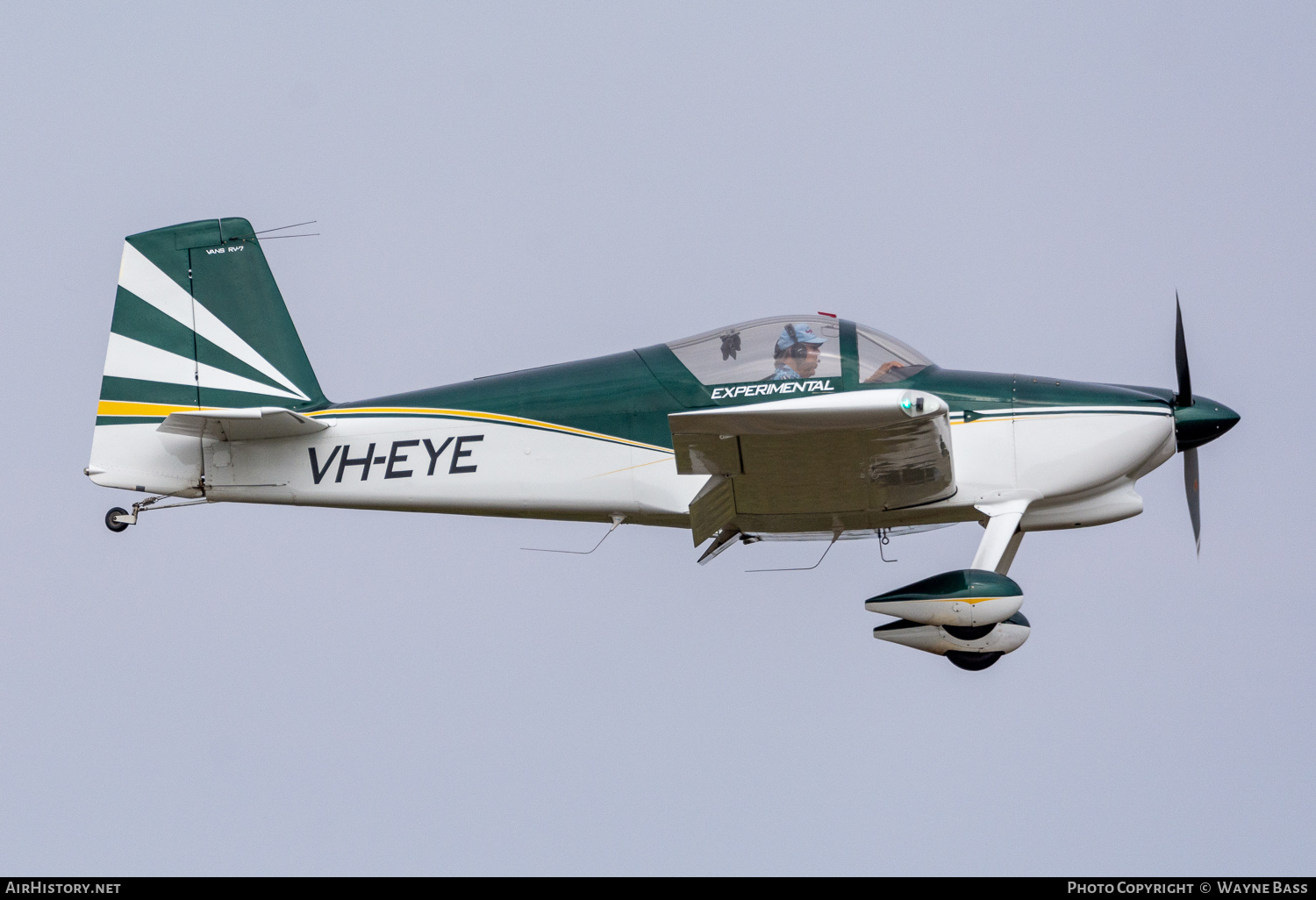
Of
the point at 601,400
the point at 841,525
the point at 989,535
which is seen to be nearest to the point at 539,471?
the point at 601,400

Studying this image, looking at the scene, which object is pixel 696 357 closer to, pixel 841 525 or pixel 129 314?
pixel 841 525

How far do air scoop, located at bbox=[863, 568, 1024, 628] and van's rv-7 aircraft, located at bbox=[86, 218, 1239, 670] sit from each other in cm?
1

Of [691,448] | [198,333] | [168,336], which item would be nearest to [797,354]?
[691,448]

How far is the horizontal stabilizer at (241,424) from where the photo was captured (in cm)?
1233

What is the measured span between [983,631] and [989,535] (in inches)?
31.7

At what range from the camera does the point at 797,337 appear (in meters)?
11.9

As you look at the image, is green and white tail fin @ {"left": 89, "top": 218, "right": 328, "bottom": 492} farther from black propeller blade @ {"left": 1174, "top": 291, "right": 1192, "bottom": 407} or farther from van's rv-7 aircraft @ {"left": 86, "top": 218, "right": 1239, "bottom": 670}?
black propeller blade @ {"left": 1174, "top": 291, "right": 1192, "bottom": 407}

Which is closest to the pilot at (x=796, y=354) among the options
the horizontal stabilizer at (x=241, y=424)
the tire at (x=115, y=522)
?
the horizontal stabilizer at (x=241, y=424)

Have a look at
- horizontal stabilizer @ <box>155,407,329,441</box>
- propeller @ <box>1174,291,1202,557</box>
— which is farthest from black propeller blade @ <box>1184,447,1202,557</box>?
horizontal stabilizer @ <box>155,407,329,441</box>

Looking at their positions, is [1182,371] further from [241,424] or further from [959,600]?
[241,424]

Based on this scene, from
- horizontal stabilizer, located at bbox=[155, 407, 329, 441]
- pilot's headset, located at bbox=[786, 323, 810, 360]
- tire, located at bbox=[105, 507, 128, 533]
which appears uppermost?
pilot's headset, located at bbox=[786, 323, 810, 360]

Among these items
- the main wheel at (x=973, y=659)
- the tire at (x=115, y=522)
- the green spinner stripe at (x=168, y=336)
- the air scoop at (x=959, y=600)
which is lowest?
the main wheel at (x=973, y=659)

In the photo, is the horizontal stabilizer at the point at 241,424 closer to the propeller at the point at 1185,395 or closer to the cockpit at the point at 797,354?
the cockpit at the point at 797,354

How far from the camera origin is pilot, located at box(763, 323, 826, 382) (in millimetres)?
11805
